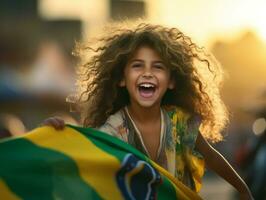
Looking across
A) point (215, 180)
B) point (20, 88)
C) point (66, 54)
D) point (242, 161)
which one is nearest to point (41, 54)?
point (66, 54)

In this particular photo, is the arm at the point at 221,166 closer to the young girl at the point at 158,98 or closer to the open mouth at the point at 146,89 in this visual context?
the young girl at the point at 158,98

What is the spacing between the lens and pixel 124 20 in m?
7.62

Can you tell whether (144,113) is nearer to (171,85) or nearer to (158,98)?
(158,98)

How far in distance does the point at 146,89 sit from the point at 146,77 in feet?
0.31

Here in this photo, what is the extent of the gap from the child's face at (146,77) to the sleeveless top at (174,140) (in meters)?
0.15

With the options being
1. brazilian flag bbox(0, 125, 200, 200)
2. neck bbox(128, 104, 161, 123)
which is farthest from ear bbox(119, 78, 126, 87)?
brazilian flag bbox(0, 125, 200, 200)

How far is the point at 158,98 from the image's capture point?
23.2 ft

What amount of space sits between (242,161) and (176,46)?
7.03 meters

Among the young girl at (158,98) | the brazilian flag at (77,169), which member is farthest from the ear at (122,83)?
the brazilian flag at (77,169)

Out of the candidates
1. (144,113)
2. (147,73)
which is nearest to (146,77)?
(147,73)

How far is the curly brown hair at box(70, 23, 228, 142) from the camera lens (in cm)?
720

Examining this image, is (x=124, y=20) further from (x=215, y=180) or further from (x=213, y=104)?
(x=215, y=180)

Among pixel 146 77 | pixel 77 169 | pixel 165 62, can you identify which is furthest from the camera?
pixel 165 62

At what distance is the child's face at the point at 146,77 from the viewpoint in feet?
23.0
